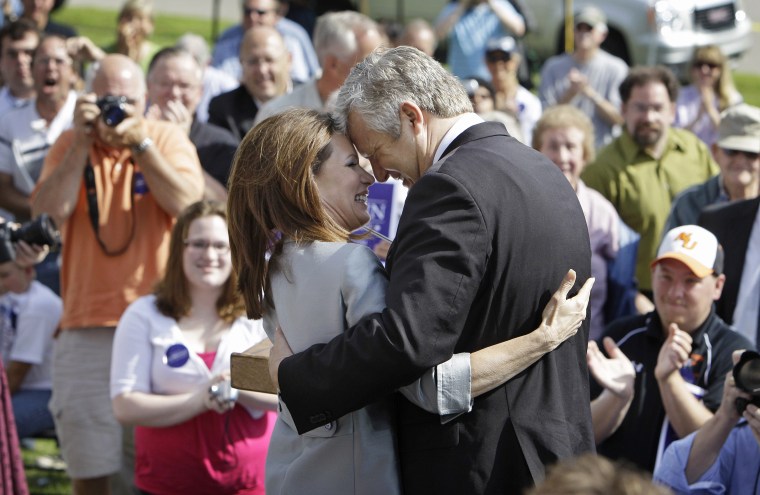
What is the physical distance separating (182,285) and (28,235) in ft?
2.16

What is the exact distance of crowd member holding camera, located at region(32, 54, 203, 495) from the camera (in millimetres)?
5105

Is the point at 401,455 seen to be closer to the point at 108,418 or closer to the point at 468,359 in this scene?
the point at 468,359

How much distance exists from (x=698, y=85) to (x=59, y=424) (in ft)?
19.9

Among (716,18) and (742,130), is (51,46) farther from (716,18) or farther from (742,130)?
(716,18)

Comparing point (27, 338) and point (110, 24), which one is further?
point (110, 24)

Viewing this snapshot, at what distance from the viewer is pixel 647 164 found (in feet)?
21.5

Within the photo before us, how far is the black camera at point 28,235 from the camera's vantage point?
4590 mm

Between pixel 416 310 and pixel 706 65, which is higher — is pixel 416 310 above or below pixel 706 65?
above

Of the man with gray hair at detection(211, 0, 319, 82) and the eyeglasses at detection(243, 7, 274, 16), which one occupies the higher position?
the eyeglasses at detection(243, 7, 274, 16)

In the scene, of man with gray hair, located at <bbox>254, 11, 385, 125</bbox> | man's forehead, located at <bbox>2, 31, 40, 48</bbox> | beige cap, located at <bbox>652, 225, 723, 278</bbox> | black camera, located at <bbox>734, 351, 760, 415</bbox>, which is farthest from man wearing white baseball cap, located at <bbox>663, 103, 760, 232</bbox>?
man's forehead, located at <bbox>2, 31, 40, 48</bbox>

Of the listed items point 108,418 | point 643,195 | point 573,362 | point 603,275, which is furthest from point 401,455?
point 643,195

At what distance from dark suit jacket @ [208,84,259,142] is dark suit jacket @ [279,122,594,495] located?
403 centimetres

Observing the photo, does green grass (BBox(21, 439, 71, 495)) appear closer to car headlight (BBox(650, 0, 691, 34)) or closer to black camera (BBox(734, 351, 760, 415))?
black camera (BBox(734, 351, 760, 415))

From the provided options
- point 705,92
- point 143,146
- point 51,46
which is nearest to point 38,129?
point 51,46
